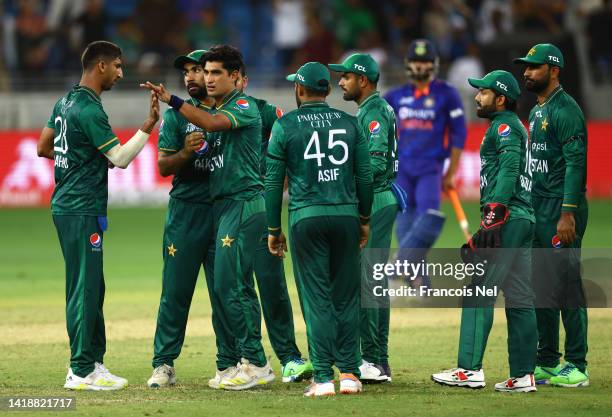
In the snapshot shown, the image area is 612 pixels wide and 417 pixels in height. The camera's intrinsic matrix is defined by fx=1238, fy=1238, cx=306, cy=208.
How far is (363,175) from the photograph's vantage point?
9.18 meters

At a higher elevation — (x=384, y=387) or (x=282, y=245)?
(x=282, y=245)

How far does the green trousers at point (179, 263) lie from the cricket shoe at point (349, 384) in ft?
4.05

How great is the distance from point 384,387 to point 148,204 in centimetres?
1604

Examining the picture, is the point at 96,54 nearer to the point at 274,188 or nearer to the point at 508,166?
the point at 274,188

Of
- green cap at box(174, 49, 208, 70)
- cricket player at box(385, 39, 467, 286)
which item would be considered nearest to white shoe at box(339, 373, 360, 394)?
green cap at box(174, 49, 208, 70)

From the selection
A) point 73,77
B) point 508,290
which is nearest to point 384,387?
point 508,290

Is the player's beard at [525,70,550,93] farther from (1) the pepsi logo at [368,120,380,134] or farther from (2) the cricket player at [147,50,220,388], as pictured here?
(2) the cricket player at [147,50,220,388]

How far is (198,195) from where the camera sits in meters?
9.82

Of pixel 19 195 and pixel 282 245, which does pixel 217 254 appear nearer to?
pixel 282 245

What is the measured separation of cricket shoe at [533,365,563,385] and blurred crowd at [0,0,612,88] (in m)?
16.3

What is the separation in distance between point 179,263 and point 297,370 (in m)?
1.28

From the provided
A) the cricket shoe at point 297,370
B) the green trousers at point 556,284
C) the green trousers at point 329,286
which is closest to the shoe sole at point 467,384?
the green trousers at point 329,286

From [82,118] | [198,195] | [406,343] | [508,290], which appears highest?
[82,118]

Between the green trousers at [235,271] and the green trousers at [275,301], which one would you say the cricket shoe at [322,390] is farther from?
the green trousers at [275,301]
